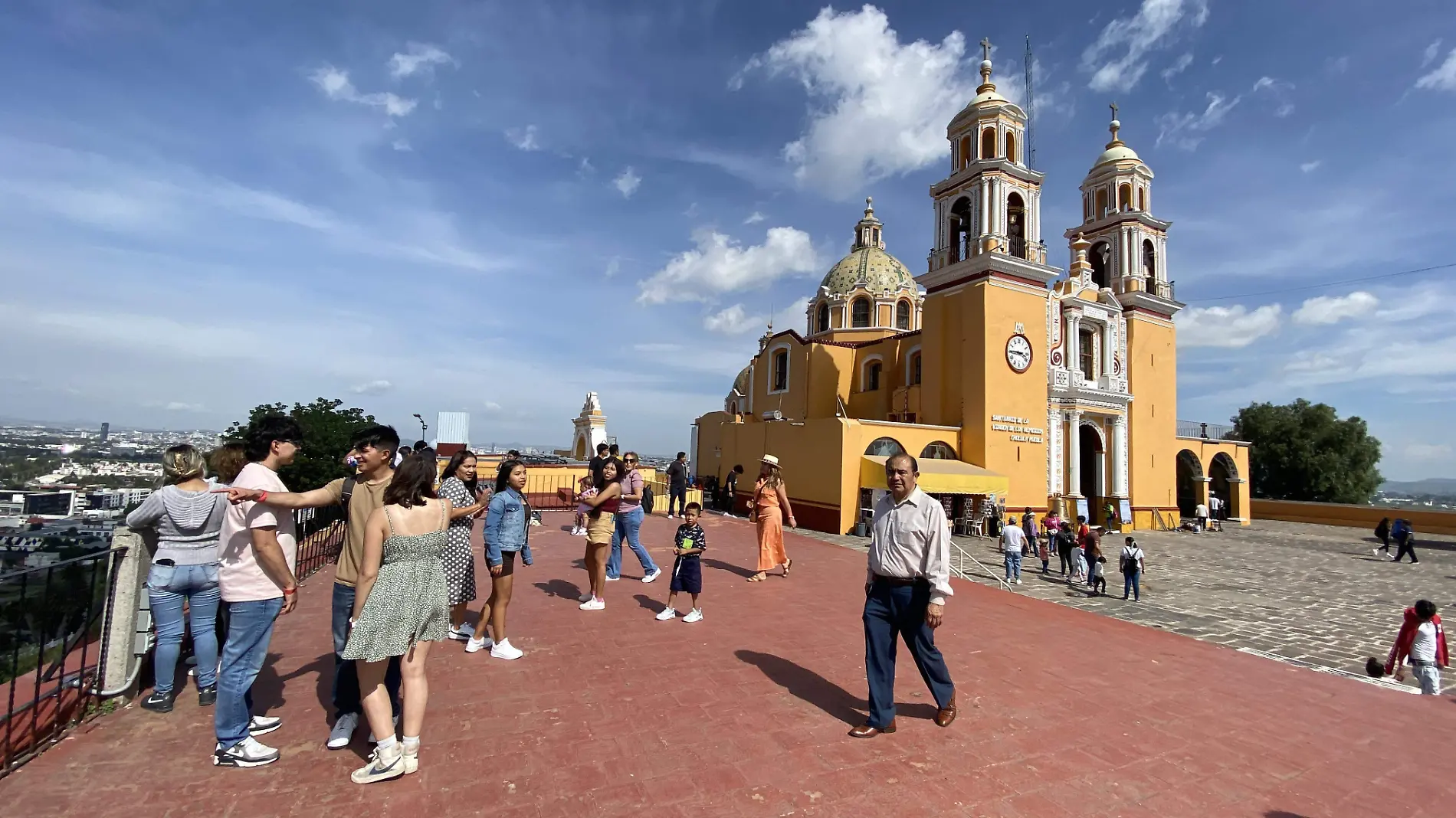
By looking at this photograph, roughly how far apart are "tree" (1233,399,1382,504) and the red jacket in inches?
1380

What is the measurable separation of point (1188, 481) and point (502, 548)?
3211 cm

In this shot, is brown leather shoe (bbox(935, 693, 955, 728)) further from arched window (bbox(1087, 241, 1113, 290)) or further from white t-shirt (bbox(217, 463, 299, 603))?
arched window (bbox(1087, 241, 1113, 290))

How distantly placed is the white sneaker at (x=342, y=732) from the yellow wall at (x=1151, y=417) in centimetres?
2532

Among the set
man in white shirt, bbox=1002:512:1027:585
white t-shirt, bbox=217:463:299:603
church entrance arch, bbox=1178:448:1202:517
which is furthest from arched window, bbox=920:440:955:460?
white t-shirt, bbox=217:463:299:603

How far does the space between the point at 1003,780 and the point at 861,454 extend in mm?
13708

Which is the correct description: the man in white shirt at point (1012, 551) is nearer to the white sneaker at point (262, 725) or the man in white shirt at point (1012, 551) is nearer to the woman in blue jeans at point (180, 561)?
the white sneaker at point (262, 725)

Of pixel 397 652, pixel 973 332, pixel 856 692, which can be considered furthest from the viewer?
pixel 973 332

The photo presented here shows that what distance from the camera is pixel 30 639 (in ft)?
11.9

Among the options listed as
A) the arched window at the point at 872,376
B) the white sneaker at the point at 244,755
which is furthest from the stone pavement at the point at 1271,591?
the arched window at the point at 872,376

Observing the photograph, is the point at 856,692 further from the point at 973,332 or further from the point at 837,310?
the point at 837,310

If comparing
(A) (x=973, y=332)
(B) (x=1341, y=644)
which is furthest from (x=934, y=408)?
(B) (x=1341, y=644)

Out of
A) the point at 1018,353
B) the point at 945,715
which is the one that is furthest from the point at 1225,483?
the point at 945,715

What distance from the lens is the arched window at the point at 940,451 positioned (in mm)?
18984

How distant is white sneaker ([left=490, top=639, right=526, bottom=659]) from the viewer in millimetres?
4699
